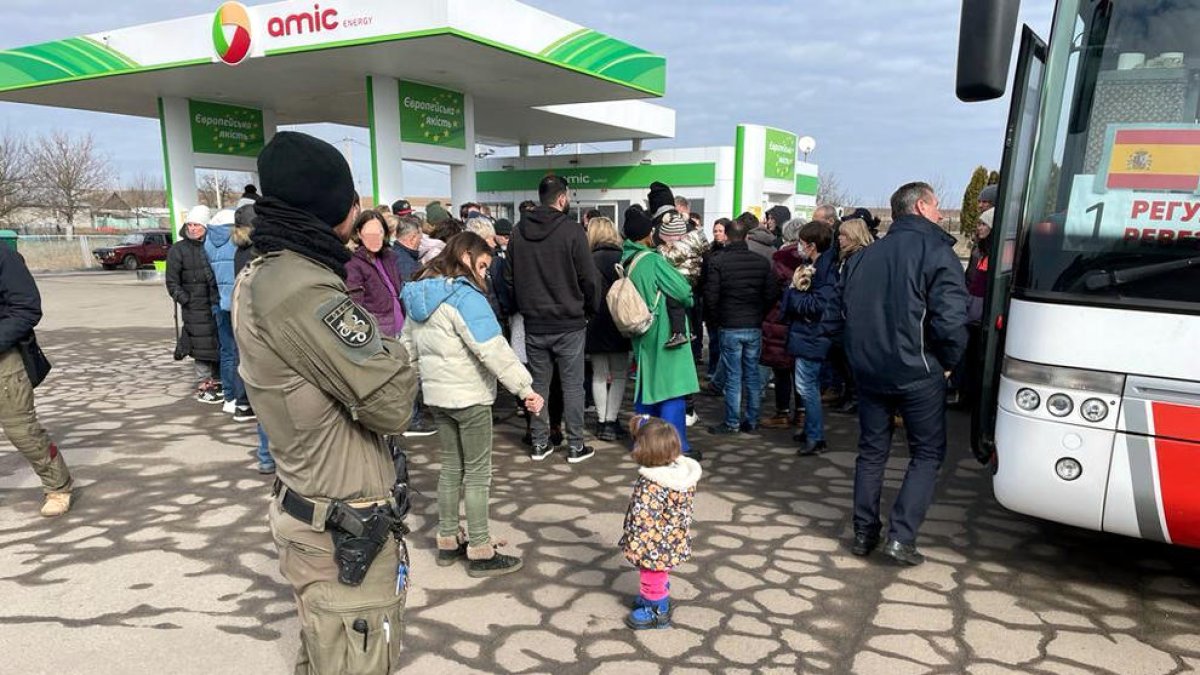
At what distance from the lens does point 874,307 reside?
3.89m

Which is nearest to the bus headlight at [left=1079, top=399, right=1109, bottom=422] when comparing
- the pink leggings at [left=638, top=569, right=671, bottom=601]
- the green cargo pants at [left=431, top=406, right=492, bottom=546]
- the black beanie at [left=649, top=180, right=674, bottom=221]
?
the pink leggings at [left=638, top=569, right=671, bottom=601]

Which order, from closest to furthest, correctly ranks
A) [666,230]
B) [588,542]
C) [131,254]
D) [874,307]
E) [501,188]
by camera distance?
[874,307], [588,542], [666,230], [501,188], [131,254]

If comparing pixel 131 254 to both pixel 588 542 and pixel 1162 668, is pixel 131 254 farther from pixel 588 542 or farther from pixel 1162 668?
pixel 1162 668

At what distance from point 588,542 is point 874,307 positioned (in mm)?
2102

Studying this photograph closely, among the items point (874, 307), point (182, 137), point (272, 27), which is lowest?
point (874, 307)

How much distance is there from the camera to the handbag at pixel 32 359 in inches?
177

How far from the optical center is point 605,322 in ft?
19.7

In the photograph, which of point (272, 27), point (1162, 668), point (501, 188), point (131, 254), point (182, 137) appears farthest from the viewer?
point (131, 254)

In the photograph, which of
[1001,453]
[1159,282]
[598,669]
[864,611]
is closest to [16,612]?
[598,669]

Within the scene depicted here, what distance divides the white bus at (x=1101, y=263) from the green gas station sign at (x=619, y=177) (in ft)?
69.7

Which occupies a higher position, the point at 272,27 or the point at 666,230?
the point at 272,27

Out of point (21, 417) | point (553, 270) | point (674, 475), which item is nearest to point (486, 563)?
point (674, 475)

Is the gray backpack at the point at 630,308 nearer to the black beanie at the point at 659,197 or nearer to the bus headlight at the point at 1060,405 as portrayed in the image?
the black beanie at the point at 659,197

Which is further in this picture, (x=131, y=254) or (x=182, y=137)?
(x=131, y=254)
